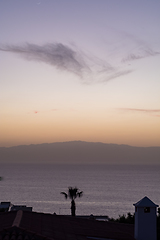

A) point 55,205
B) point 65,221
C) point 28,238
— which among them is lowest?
point 28,238

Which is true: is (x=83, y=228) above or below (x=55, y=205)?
below

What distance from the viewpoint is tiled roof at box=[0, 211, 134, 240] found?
1245 centimetres

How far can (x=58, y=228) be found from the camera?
15883 mm

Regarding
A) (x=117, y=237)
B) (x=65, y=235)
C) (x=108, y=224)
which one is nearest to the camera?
(x=65, y=235)

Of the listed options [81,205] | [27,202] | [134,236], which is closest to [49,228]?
[134,236]

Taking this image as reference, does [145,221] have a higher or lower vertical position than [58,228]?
higher

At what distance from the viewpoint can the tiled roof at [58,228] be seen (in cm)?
1245

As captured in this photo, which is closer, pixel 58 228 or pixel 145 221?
pixel 58 228

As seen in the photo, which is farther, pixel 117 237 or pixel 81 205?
pixel 81 205

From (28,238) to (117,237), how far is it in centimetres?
608

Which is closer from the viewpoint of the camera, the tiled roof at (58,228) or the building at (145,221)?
the tiled roof at (58,228)

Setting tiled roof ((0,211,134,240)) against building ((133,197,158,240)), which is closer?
tiled roof ((0,211,134,240))

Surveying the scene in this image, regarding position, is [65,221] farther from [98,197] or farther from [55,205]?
[98,197]

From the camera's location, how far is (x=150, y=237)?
1641 centimetres
